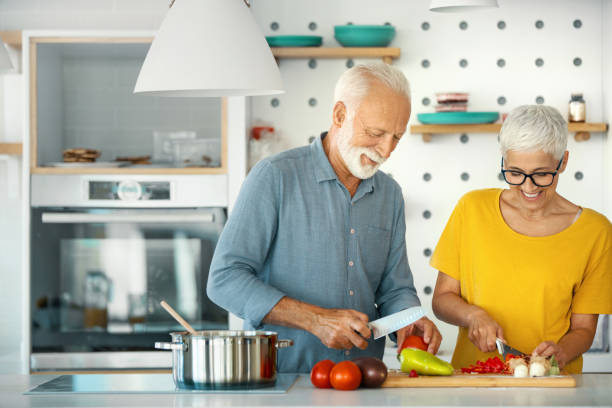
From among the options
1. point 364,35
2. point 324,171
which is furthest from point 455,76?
point 324,171

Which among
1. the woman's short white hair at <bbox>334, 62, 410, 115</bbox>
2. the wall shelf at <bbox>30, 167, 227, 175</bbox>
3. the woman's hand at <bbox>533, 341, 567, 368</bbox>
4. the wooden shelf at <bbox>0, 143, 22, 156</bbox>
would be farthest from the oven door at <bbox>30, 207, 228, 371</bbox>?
the woman's hand at <bbox>533, 341, 567, 368</bbox>

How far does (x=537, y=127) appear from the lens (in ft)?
7.40

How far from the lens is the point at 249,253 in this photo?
2244 mm

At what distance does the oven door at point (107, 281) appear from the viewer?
12.4 feet

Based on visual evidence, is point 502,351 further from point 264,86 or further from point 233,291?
point 264,86

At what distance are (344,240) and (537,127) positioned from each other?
63 centimetres

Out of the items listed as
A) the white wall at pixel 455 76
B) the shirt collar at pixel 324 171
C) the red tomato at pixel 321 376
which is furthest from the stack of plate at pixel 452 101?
the red tomato at pixel 321 376

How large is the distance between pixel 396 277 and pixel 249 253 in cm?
51

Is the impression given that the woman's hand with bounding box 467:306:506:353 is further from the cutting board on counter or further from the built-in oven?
the built-in oven

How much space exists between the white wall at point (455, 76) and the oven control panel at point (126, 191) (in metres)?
0.73

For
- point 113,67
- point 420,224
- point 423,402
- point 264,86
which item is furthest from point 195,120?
point 423,402

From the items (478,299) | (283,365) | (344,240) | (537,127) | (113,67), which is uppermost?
(113,67)

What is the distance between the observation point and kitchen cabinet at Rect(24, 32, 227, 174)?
3.78 metres

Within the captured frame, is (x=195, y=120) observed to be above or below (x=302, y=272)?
above
